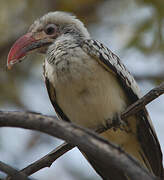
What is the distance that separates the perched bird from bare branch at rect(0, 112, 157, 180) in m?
1.59

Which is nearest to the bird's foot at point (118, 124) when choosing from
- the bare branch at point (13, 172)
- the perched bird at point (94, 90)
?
the perched bird at point (94, 90)

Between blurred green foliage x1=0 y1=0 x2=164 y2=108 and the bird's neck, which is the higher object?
the bird's neck

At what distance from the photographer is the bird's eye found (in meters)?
5.19

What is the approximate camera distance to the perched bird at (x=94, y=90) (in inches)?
167

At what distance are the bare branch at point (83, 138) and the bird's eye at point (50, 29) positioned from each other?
2573 millimetres

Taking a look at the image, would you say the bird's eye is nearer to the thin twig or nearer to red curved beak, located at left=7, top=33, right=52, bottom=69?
red curved beak, located at left=7, top=33, right=52, bottom=69

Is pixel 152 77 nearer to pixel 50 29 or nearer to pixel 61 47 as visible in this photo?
pixel 50 29

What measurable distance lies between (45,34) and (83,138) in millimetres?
2904

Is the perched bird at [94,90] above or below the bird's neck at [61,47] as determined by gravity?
below

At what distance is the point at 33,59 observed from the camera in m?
8.20

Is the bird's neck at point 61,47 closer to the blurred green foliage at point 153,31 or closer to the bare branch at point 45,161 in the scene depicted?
the bare branch at point 45,161

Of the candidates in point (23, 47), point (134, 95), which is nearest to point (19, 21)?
point (23, 47)

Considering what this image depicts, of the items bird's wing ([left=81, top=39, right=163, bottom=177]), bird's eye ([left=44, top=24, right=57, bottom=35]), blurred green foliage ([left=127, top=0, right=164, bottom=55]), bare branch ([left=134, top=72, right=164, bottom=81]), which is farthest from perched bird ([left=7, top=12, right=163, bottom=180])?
bare branch ([left=134, top=72, right=164, bottom=81])

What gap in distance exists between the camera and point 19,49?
4898 millimetres
